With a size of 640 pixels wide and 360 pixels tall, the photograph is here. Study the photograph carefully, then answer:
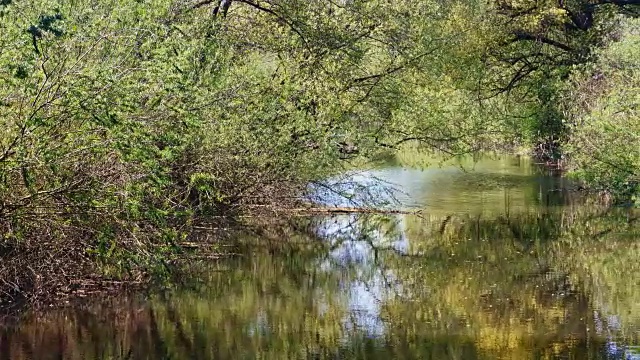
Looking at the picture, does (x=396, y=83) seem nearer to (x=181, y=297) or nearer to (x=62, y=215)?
(x=181, y=297)

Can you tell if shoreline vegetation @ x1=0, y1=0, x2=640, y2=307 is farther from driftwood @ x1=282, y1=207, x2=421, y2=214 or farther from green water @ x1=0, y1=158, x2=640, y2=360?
driftwood @ x1=282, y1=207, x2=421, y2=214

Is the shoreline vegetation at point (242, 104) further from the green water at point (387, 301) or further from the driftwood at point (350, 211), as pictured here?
the driftwood at point (350, 211)

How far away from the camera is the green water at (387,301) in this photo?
391 inches

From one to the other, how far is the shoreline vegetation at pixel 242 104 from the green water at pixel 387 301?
0.90m

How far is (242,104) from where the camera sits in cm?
1600

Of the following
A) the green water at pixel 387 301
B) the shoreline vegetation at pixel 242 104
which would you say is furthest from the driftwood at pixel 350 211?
the shoreline vegetation at pixel 242 104

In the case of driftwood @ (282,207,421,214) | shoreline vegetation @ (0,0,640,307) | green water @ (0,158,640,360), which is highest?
shoreline vegetation @ (0,0,640,307)

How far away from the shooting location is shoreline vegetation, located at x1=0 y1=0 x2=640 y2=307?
10.1 m

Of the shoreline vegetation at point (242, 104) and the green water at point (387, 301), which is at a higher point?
the shoreline vegetation at point (242, 104)

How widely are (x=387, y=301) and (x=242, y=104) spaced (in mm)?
5176

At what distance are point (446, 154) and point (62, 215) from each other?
13.3 meters

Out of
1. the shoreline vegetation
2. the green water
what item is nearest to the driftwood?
the green water

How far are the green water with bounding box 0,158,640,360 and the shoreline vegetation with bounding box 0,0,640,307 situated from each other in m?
0.90

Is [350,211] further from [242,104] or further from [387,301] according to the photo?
[387,301]
